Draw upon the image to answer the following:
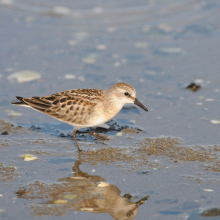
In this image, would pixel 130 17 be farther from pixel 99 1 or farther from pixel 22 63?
pixel 22 63

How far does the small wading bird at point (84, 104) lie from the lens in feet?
25.7

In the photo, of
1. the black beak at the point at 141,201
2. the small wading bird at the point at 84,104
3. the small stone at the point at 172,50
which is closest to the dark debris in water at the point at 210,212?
the black beak at the point at 141,201

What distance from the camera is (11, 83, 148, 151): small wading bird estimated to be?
25.7ft

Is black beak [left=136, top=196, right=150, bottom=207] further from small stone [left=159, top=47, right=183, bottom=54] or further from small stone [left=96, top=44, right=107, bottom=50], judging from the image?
small stone [left=96, top=44, right=107, bottom=50]

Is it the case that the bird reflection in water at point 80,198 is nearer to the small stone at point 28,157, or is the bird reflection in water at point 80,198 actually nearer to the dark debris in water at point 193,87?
the small stone at point 28,157

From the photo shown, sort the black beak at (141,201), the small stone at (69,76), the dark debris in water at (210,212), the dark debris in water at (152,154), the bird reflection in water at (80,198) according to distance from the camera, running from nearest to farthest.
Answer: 1. the dark debris in water at (210,212)
2. the bird reflection in water at (80,198)
3. the black beak at (141,201)
4. the dark debris in water at (152,154)
5. the small stone at (69,76)

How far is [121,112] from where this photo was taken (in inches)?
366

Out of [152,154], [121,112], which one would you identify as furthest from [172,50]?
[152,154]

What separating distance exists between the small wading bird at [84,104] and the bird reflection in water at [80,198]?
1.56 m

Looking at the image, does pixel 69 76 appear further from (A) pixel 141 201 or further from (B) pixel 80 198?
(A) pixel 141 201

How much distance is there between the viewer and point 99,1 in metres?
15.8

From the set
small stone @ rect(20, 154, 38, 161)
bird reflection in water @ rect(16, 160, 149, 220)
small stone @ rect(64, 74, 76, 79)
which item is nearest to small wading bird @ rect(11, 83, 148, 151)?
small stone @ rect(20, 154, 38, 161)

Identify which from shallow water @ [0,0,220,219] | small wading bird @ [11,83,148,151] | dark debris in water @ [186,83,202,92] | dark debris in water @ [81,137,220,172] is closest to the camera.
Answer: shallow water @ [0,0,220,219]

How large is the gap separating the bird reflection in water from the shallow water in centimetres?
2
